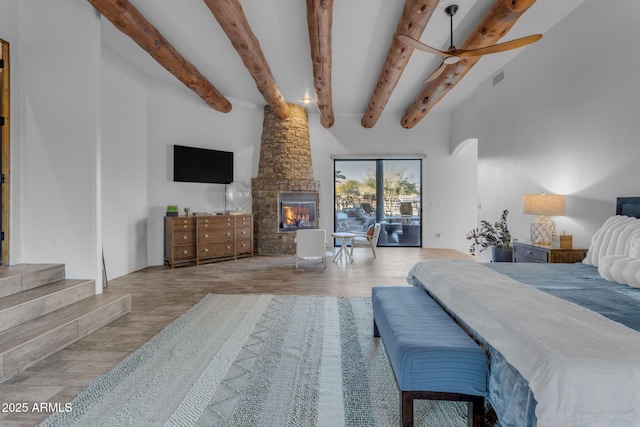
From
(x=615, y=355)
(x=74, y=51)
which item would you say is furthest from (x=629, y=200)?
(x=74, y=51)

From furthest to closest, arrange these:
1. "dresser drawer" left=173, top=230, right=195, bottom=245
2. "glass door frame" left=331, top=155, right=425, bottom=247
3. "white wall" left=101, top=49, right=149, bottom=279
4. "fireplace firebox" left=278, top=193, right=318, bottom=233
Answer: "glass door frame" left=331, top=155, right=425, bottom=247
"fireplace firebox" left=278, top=193, right=318, bottom=233
"dresser drawer" left=173, top=230, right=195, bottom=245
"white wall" left=101, top=49, right=149, bottom=279

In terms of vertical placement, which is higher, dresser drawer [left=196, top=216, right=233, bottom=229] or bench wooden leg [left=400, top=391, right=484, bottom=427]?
dresser drawer [left=196, top=216, right=233, bottom=229]

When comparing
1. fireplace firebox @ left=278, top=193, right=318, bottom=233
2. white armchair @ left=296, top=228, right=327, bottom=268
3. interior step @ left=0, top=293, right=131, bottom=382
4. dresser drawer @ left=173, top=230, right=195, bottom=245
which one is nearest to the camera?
interior step @ left=0, top=293, right=131, bottom=382

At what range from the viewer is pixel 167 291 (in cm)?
385

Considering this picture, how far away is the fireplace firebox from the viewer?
6832 mm

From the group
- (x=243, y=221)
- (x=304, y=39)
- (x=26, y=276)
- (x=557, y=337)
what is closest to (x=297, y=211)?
(x=243, y=221)

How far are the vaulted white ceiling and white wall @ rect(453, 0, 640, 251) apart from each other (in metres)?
0.37

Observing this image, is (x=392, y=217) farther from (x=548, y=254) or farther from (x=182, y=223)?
(x=182, y=223)

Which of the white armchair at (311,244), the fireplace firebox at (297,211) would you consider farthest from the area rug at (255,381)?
the fireplace firebox at (297,211)

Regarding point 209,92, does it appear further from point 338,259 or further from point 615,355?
point 615,355

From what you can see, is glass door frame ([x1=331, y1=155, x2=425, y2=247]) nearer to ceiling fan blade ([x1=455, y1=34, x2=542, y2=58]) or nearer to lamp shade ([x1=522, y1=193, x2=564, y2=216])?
lamp shade ([x1=522, y1=193, x2=564, y2=216])

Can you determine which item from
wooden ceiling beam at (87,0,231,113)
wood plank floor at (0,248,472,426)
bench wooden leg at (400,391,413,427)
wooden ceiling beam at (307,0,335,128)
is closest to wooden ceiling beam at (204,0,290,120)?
wooden ceiling beam at (307,0,335,128)

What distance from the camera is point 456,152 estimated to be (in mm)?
7262

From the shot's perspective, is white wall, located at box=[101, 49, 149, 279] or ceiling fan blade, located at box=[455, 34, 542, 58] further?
white wall, located at box=[101, 49, 149, 279]
